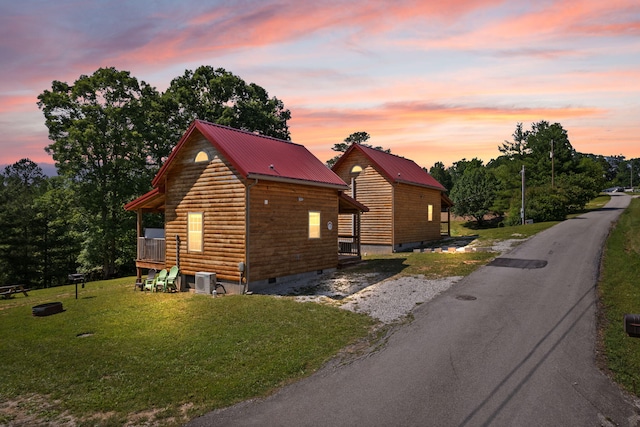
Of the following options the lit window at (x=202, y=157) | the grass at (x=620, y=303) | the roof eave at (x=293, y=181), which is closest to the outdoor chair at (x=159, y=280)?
the lit window at (x=202, y=157)

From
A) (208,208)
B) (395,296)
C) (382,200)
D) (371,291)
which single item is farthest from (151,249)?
(382,200)

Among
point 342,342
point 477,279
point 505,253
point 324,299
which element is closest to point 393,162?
point 505,253

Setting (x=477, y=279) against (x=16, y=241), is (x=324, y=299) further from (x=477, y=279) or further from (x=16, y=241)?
(x=16, y=241)

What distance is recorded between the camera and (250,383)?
7.63m

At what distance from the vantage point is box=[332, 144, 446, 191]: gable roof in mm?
28000

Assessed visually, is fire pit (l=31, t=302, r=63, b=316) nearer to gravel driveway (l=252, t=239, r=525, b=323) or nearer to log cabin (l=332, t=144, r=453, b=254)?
gravel driveway (l=252, t=239, r=525, b=323)

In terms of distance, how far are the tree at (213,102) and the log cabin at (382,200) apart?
17.9 meters

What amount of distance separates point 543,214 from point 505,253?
2126cm

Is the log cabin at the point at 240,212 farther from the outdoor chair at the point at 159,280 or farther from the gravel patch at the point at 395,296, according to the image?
the gravel patch at the point at 395,296

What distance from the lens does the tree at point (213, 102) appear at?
4116 centimetres

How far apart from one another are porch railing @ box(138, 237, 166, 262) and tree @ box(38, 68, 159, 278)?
1459 centimetres

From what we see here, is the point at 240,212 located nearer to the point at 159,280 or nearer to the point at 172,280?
the point at 172,280

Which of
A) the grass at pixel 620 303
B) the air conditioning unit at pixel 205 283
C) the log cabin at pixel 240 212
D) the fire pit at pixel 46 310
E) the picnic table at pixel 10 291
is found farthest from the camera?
the picnic table at pixel 10 291

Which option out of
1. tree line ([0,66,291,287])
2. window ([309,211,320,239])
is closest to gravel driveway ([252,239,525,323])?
window ([309,211,320,239])
